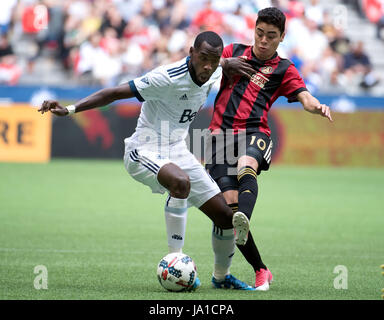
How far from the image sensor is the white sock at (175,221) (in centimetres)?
661

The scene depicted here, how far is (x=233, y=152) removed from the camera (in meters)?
7.12

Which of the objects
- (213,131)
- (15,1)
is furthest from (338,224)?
(15,1)

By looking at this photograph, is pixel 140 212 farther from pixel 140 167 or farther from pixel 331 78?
pixel 331 78

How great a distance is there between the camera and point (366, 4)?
23266mm

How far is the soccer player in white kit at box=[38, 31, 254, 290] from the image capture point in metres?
6.59

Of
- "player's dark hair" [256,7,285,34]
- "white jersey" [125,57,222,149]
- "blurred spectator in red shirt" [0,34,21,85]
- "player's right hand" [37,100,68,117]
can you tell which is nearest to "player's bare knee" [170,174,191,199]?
"white jersey" [125,57,222,149]

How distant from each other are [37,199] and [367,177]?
315 inches


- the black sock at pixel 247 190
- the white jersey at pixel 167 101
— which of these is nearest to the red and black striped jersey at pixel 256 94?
the white jersey at pixel 167 101

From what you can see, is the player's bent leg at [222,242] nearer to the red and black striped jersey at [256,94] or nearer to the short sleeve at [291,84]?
the red and black striped jersey at [256,94]

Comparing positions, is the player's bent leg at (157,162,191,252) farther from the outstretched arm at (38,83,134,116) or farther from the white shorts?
the outstretched arm at (38,83,134,116)

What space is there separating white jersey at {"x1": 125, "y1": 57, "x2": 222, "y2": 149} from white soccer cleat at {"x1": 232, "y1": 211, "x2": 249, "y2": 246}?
126 centimetres

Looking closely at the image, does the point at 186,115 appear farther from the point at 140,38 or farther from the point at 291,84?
the point at 140,38
